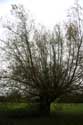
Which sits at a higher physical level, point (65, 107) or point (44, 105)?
point (44, 105)

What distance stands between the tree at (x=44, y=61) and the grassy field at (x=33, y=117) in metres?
1.44

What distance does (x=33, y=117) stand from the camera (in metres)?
22.1

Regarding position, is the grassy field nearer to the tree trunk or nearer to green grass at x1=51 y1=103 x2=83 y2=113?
green grass at x1=51 y1=103 x2=83 y2=113

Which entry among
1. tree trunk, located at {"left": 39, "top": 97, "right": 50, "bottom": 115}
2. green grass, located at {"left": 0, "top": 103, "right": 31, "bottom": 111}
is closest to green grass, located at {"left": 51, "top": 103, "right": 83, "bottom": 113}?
green grass, located at {"left": 0, "top": 103, "right": 31, "bottom": 111}

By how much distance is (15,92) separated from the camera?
20.7 m

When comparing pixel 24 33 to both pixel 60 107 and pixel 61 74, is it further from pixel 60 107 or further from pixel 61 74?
pixel 60 107

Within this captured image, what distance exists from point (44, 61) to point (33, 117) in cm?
407

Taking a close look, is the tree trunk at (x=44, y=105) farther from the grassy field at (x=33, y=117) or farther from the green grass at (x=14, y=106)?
the green grass at (x=14, y=106)

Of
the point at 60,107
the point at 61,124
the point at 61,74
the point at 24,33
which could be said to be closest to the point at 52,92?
the point at 61,74

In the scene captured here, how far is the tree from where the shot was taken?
20750mm

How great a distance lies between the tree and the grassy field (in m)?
1.44

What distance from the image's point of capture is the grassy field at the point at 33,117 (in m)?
19.5

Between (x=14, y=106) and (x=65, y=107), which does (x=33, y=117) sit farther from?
(x=65, y=107)

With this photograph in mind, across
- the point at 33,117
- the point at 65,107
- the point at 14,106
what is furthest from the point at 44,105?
the point at 65,107
